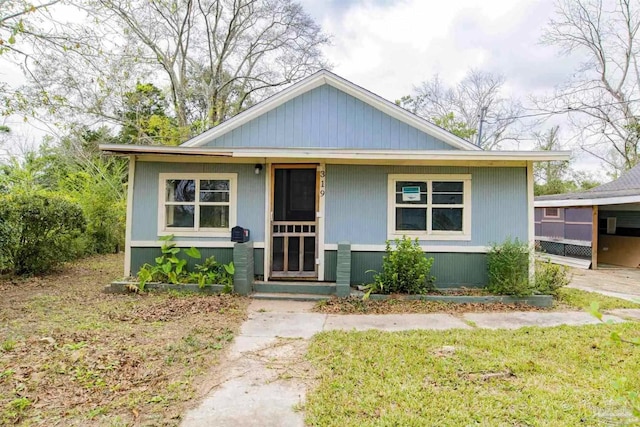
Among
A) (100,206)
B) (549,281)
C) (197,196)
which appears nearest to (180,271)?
(197,196)

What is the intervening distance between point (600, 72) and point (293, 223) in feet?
73.6

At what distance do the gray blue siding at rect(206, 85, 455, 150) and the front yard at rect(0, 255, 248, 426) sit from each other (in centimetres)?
348

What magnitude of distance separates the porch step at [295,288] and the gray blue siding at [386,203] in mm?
877

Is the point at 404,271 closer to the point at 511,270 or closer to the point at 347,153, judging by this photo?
the point at 511,270

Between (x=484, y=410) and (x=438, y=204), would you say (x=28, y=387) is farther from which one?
(x=438, y=204)

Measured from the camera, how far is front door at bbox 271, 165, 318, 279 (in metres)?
6.78

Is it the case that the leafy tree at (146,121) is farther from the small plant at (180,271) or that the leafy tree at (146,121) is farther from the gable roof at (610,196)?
the gable roof at (610,196)

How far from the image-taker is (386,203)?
6.55 meters

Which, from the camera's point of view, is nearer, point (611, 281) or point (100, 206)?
point (611, 281)

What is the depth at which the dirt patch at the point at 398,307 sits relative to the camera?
17.9 ft

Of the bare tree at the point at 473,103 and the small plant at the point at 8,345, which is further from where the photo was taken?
the bare tree at the point at 473,103

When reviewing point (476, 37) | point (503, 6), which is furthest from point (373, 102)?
point (476, 37)

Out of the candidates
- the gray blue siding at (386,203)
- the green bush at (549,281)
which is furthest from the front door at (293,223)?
the green bush at (549,281)

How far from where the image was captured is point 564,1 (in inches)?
786
